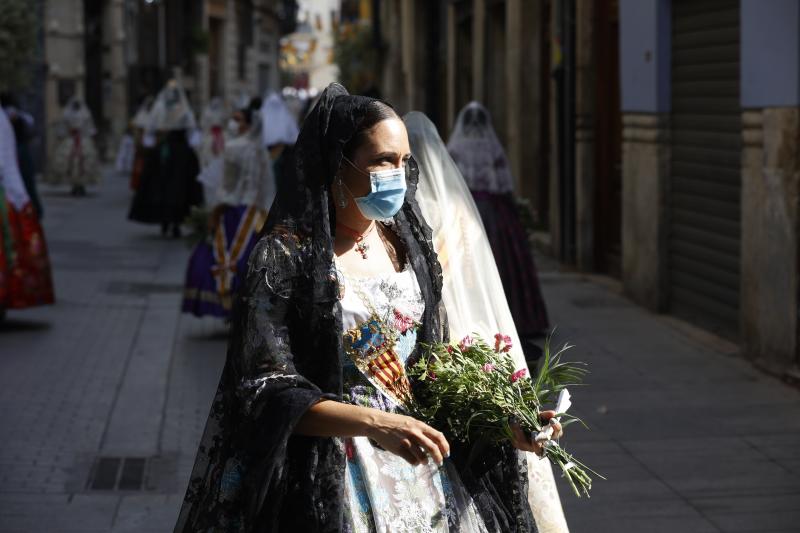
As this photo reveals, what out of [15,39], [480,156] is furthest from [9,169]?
[15,39]

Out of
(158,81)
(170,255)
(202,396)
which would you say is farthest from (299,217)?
(158,81)

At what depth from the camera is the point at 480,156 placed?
10.7 metres

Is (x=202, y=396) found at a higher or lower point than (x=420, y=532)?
lower

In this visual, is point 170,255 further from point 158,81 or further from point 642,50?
point 158,81

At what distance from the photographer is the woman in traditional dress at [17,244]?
37.2ft

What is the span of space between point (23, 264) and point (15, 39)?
1633 cm

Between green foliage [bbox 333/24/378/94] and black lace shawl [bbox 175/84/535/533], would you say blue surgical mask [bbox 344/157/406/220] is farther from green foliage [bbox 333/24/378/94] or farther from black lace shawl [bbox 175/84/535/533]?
green foliage [bbox 333/24/378/94]

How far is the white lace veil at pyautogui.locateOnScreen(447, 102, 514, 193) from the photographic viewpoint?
1070 cm

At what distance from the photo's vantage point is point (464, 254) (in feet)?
14.0

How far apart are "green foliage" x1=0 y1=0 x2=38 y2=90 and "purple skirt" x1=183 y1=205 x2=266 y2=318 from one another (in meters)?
15.7

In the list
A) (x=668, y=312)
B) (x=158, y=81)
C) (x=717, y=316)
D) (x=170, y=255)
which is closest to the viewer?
(x=717, y=316)

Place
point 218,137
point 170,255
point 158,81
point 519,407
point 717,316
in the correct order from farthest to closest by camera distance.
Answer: point 158,81
point 218,137
point 170,255
point 717,316
point 519,407

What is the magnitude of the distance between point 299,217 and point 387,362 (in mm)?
391

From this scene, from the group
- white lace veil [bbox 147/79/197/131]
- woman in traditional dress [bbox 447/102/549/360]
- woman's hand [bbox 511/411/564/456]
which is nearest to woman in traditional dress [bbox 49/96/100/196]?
white lace veil [bbox 147/79/197/131]
